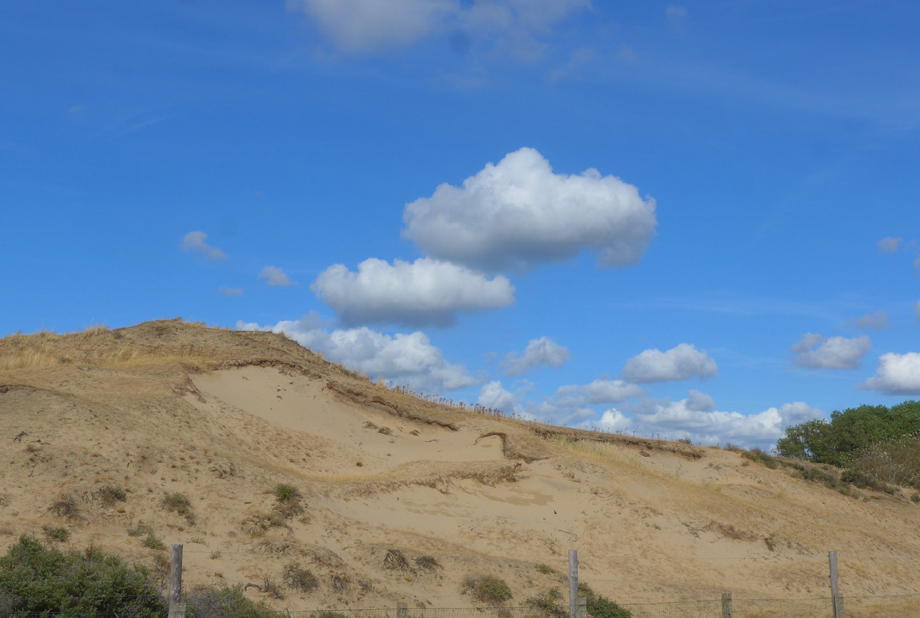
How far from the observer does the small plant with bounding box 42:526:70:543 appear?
45.7ft

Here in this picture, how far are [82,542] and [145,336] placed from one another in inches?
856

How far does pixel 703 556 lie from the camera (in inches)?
926

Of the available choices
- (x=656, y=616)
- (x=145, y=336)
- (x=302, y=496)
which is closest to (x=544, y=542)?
(x=656, y=616)

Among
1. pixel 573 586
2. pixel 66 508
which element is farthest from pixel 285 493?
pixel 573 586

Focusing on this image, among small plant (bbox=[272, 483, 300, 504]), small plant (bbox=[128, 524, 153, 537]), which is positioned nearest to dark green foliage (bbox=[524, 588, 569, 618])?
small plant (bbox=[272, 483, 300, 504])

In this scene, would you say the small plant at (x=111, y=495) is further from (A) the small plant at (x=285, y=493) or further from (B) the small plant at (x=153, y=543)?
(A) the small plant at (x=285, y=493)

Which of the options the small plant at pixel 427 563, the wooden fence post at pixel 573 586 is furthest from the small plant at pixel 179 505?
the wooden fence post at pixel 573 586

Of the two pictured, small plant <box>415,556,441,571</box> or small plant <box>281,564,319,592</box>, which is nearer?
small plant <box>281,564,319,592</box>

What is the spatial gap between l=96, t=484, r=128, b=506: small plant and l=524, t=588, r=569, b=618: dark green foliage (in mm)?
8961

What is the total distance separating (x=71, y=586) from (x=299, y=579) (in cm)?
482

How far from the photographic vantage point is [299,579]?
14.8 m

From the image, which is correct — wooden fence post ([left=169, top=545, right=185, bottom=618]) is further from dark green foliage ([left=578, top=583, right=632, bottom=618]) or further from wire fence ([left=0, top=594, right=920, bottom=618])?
dark green foliage ([left=578, top=583, right=632, bottom=618])

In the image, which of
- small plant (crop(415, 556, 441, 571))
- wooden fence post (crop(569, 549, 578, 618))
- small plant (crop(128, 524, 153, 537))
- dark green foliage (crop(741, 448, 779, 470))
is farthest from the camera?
dark green foliage (crop(741, 448, 779, 470))

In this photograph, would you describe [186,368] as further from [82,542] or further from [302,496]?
[82,542]
